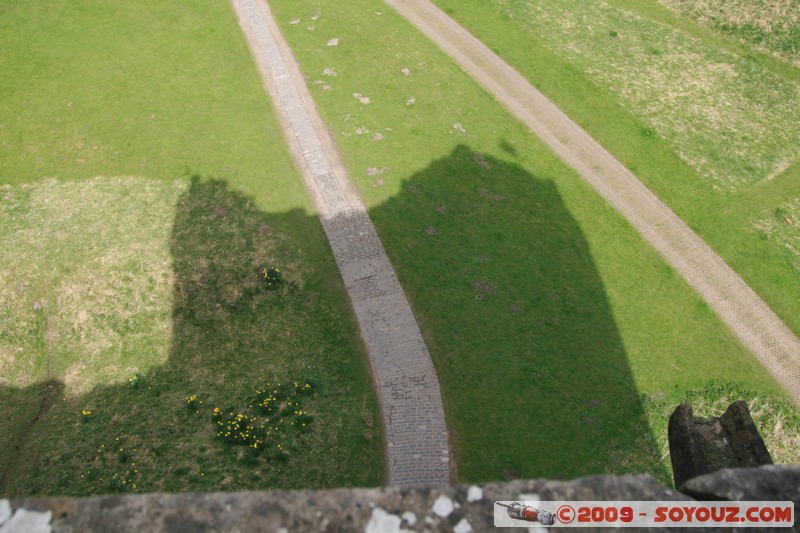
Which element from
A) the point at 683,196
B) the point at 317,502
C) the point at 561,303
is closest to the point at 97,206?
the point at 561,303

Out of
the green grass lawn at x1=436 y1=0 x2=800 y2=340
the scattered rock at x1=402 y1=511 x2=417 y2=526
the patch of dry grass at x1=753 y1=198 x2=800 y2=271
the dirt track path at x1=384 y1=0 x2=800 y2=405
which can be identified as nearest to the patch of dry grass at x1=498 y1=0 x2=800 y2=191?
the green grass lawn at x1=436 y1=0 x2=800 y2=340

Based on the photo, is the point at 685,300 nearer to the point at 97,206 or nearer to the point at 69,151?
the point at 97,206

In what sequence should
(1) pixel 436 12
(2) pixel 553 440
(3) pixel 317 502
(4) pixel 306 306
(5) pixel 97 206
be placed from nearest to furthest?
(3) pixel 317 502 → (2) pixel 553 440 → (4) pixel 306 306 → (5) pixel 97 206 → (1) pixel 436 12

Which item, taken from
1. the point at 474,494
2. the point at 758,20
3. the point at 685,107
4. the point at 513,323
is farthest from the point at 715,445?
the point at 758,20

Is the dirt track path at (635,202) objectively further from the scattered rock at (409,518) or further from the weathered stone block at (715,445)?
the scattered rock at (409,518)

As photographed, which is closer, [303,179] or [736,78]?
[303,179]

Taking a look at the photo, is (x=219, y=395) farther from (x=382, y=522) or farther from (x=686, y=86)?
(x=686, y=86)

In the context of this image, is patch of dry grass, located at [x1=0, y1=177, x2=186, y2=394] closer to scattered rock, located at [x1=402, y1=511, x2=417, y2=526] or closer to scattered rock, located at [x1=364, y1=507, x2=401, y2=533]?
scattered rock, located at [x1=364, y1=507, x2=401, y2=533]
